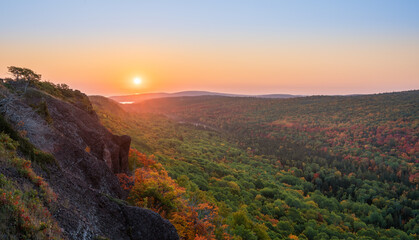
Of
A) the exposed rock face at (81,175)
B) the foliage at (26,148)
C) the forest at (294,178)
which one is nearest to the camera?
the exposed rock face at (81,175)

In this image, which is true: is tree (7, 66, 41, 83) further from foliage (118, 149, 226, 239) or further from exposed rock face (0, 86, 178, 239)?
foliage (118, 149, 226, 239)

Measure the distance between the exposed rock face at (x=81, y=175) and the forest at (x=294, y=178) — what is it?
258cm

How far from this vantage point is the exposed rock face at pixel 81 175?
6.96m

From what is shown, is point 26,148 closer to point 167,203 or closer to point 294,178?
point 167,203

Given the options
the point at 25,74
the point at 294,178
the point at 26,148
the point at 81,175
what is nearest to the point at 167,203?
the point at 81,175

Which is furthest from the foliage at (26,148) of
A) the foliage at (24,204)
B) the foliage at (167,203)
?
the foliage at (167,203)

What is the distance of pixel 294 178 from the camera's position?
46.9 meters

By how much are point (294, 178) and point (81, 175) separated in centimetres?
4480

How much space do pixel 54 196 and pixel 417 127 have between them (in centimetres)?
8800

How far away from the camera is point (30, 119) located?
33.3 feet

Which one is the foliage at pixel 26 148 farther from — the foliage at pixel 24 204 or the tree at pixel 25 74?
the tree at pixel 25 74

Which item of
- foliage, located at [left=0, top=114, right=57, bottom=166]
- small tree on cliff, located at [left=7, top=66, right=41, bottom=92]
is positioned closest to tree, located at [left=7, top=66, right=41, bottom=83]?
small tree on cliff, located at [left=7, top=66, right=41, bottom=92]

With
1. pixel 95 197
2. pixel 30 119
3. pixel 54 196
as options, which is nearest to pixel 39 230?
pixel 54 196

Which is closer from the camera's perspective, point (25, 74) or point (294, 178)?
point (25, 74)
